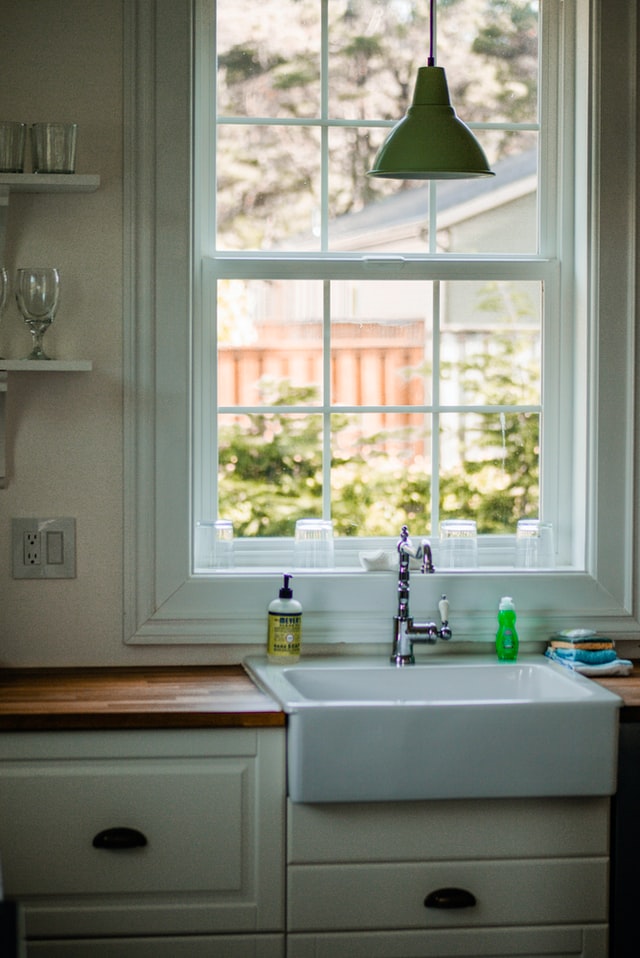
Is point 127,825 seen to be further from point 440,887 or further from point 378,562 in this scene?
point 378,562

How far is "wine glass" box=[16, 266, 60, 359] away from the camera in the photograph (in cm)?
273

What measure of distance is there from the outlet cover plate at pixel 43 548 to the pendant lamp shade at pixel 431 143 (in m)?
1.06

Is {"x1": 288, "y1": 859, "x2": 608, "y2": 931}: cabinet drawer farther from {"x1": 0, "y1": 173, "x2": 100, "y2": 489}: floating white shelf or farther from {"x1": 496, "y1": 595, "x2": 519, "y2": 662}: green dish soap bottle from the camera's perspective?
{"x1": 0, "y1": 173, "x2": 100, "y2": 489}: floating white shelf

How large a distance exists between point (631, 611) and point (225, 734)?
1100mm

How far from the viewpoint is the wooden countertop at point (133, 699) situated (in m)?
2.41

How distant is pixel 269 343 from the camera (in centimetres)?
309

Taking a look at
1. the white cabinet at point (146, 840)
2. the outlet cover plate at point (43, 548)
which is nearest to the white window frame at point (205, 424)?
the outlet cover plate at point (43, 548)

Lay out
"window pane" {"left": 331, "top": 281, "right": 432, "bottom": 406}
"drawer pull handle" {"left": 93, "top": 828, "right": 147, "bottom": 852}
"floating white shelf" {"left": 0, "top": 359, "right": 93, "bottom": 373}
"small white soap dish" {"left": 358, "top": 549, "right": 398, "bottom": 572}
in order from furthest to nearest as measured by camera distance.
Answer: "window pane" {"left": 331, "top": 281, "right": 432, "bottom": 406}, "small white soap dish" {"left": 358, "top": 549, "right": 398, "bottom": 572}, "floating white shelf" {"left": 0, "top": 359, "right": 93, "bottom": 373}, "drawer pull handle" {"left": 93, "top": 828, "right": 147, "bottom": 852}

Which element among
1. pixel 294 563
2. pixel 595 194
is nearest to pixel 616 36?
pixel 595 194

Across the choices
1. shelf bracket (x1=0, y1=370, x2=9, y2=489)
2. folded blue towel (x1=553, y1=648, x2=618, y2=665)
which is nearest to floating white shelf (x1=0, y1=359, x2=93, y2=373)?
shelf bracket (x1=0, y1=370, x2=9, y2=489)

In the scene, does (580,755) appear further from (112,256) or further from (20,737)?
(112,256)

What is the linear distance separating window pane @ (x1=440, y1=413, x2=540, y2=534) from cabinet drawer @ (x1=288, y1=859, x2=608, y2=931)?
95 cm

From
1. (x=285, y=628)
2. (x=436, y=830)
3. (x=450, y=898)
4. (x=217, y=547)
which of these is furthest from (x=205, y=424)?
(x=450, y=898)

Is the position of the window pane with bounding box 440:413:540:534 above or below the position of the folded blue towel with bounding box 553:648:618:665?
above
